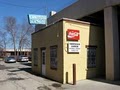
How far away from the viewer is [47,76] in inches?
766

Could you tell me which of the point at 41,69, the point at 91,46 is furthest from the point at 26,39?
the point at 91,46

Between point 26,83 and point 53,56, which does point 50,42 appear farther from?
point 26,83

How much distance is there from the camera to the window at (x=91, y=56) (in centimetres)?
1795

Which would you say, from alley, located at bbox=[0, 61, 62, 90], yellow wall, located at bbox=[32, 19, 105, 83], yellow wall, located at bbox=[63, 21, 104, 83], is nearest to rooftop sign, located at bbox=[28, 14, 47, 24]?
yellow wall, located at bbox=[32, 19, 105, 83]

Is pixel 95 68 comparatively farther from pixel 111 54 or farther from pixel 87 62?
pixel 111 54

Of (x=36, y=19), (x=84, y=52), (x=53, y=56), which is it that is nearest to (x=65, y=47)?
(x=84, y=52)

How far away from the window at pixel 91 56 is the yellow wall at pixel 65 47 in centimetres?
32

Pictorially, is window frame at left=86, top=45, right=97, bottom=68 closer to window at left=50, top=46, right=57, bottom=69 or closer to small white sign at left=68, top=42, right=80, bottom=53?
small white sign at left=68, top=42, right=80, bottom=53

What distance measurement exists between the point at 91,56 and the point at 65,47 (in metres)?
2.90

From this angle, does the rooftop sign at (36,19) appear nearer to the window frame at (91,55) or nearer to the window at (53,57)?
the window at (53,57)

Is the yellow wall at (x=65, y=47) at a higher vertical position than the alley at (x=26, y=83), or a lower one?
higher

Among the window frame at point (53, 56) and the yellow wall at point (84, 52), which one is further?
the window frame at point (53, 56)

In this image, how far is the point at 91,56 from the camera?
18.2 meters

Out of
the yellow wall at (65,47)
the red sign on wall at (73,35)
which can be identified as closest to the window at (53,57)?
the yellow wall at (65,47)
